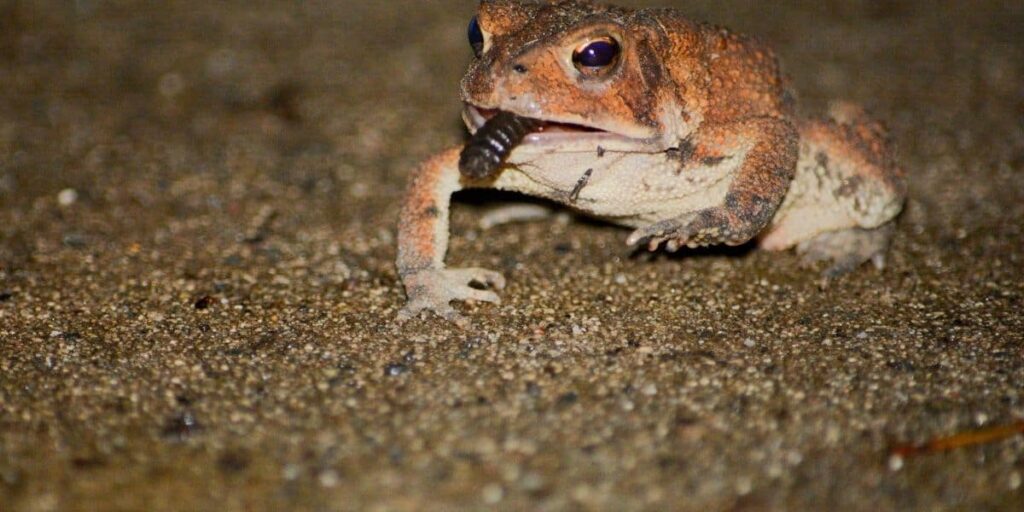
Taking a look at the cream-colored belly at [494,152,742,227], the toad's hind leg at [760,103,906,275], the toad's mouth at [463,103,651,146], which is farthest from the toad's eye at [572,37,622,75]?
the toad's hind leg at [760,103,906,275]

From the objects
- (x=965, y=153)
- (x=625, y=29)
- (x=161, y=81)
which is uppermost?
(x=625, y=29)

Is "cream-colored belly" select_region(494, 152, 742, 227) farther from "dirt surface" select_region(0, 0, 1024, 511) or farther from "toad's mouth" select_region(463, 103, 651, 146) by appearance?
"dirt surface" select_region(0, 0, 1024, 511)

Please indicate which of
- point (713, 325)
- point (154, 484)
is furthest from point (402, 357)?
point (713, 325)

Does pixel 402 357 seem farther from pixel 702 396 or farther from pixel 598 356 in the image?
pixel 702 396

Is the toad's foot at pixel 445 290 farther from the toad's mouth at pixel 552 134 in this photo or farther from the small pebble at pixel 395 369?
the toad's mouth at pixel 552 134

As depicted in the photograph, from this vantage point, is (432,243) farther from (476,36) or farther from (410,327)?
(476,36)
